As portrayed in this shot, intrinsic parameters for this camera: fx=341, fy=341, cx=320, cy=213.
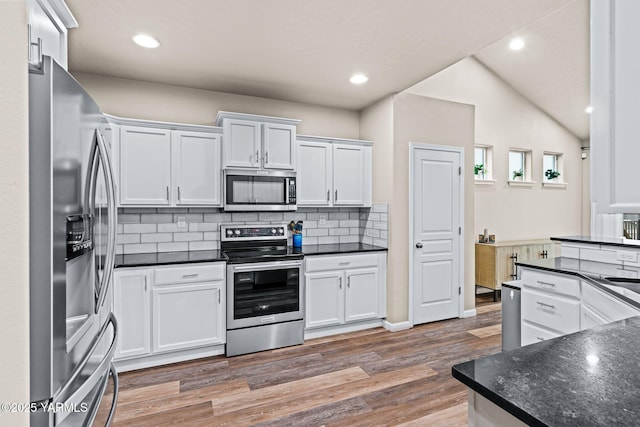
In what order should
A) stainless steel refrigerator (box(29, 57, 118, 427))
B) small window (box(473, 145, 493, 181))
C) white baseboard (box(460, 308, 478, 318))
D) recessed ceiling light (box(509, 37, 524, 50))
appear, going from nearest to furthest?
stainless steel refrigerator (box(29, 57, 118, 427)), white baseboard (box(460, 308, 478, 318)), recessed ceiling light (box(509, 37, 524, 50)), small window (box(473, 145, 493, 181))

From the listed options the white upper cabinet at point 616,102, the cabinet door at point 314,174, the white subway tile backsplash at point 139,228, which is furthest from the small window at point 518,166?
the white upper cabinet at point 616,102

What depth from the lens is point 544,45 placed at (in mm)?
4629

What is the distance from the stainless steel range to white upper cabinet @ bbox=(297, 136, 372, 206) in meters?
0.77

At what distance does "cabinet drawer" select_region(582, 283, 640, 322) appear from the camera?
177cm

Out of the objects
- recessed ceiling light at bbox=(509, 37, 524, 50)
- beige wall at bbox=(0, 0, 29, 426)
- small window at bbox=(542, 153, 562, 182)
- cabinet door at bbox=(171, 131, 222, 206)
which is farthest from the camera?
small window at bbox=(542, 153, 562, 182)

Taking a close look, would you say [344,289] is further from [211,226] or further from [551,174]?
[551,174]

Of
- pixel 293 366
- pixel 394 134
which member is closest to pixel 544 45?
pixel 394 134

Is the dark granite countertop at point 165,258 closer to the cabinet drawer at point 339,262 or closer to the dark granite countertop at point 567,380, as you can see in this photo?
the cabinet drawer at point 339,262

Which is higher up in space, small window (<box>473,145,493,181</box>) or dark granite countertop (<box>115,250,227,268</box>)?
small window (<box>473,145,493,181</box>)

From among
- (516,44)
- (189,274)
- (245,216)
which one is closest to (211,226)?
(245,216)

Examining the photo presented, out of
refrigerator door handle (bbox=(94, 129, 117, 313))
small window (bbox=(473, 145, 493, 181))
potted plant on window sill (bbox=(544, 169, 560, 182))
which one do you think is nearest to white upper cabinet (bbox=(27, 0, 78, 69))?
refrigerator door handle (bbox=(94, 129, 117, 313))

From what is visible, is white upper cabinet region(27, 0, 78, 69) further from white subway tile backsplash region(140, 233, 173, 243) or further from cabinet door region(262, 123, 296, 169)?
white subway tile backsplash region(140, 233, 173, 243)

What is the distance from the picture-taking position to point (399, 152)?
3.77m

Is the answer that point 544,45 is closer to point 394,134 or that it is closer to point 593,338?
point 394,134
